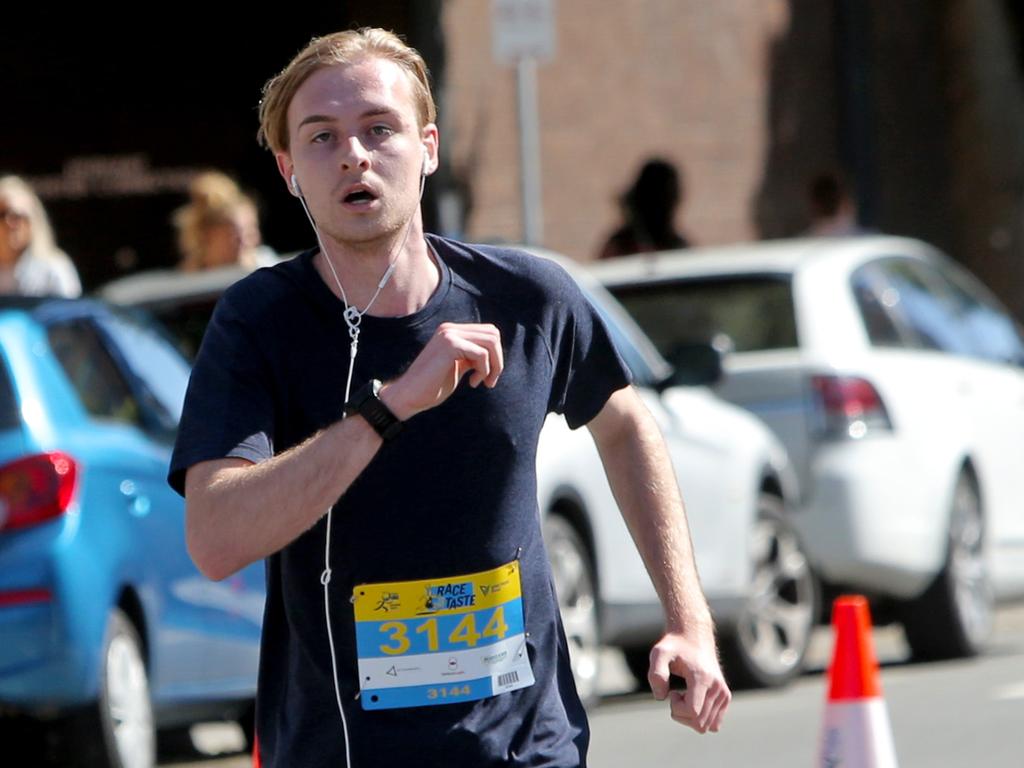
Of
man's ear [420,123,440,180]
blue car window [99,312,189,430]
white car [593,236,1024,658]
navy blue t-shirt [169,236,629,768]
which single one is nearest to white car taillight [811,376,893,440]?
white car [593,236,1024,658]

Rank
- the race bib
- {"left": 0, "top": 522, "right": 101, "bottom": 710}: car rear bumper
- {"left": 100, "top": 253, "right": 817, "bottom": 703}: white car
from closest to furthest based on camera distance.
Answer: the race bib < {"left": 0, "top": 522, "right": 101, "bottom": 710}: car rear bumper < {"left": 100, "top": 253, "right": 817, "bottom": 703}: white car

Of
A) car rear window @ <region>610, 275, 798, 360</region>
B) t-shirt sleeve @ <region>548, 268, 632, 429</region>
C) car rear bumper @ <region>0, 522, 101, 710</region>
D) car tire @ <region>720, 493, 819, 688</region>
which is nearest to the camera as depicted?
t-shirt sleeve @ <region>548, 268, 632, 429</region>

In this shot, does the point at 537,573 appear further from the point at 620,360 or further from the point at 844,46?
the point at 844,46

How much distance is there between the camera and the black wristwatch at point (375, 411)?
3311mm

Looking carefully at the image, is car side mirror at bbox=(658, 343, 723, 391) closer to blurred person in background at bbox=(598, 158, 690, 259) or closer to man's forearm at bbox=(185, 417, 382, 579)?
blurred person in background at bbox=(598, 158, 690, 259)

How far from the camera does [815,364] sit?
417 inches

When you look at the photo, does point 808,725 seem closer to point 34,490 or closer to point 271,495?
point 34,490

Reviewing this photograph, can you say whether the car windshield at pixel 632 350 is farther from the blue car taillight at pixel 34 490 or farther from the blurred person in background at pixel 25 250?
the blue car taillight at pixel 34 490

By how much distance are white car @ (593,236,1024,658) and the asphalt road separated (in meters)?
0.38

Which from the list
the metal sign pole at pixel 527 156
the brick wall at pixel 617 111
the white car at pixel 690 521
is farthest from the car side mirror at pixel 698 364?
the brick wall at pixel 617 111

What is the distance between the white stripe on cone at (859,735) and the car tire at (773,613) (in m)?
4.76

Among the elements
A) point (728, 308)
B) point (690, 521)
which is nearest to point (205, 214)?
point (728, 308)

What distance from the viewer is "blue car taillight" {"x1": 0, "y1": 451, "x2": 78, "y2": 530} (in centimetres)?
731

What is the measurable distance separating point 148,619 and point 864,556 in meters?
3.82
